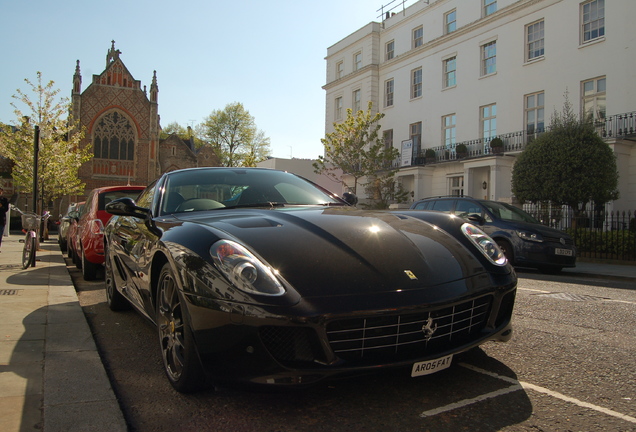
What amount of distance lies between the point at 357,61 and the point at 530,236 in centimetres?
3010

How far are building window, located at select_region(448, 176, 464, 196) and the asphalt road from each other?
1008 inches

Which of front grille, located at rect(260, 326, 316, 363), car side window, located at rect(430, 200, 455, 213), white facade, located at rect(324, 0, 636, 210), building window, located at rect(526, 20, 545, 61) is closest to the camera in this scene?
front grille, located at rect(260, 326, 316, 363)

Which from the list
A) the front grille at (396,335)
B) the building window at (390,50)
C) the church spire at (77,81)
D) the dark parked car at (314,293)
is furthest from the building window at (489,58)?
the church spire at (77,81)

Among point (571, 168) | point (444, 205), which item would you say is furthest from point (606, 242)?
point (444, 205)

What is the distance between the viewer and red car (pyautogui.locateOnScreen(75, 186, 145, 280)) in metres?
7.78

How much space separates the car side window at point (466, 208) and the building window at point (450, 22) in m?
21.4

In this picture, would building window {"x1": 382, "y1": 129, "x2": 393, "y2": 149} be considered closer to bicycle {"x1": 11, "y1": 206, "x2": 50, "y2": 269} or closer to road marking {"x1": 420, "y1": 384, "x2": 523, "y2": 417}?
bicycle {"x1": 11, "y1": 206, "x2": 50, "y2": 269}

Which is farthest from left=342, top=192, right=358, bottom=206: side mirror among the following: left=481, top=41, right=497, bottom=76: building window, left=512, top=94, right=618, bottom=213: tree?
left=481, top=41, right=497, bottom=76: building window

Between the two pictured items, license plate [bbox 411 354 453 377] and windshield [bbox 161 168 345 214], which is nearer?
license plate [bbox 411 354 453 377]

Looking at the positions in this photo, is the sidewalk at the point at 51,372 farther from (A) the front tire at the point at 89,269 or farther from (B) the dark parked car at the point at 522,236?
(B) the dark parked car at the point at 522,236

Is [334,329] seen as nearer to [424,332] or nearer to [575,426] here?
[424,332]

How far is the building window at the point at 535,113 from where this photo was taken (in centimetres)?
2434

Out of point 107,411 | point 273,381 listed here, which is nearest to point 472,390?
point 273,381

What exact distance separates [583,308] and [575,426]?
11.8ft
